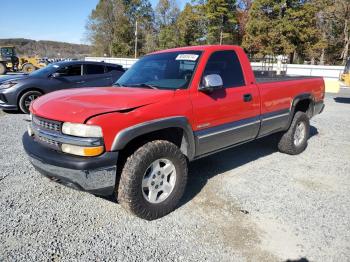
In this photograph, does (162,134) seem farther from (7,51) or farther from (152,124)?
(7,51)

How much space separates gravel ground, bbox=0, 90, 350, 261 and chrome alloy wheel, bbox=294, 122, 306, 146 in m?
0.77

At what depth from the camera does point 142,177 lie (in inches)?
127

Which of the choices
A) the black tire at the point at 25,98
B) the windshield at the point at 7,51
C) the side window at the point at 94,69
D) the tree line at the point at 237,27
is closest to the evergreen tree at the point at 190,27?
the tree line at the point at 237,27

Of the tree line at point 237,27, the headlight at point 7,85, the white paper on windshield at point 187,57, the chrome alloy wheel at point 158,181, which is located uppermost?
the tree line at point 237,27

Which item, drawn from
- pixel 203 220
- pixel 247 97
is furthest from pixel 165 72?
pixel 203 220

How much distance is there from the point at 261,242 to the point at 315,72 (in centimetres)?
2429

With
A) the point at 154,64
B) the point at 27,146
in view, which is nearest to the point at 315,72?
the point at 154,64

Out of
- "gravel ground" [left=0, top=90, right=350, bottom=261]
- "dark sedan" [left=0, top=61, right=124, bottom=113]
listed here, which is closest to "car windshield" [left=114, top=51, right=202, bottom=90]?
"gravel ground" [left=0, top=90, right=350, bottom=261]

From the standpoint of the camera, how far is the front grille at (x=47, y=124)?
10.2ft

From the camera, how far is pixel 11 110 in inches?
358

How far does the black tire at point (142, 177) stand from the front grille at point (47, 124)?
0.76 meters

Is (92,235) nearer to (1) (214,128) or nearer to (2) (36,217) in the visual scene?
(2) (36,217)

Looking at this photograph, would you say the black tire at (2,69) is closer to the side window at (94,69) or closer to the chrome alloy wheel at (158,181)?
the side window at (94,69)

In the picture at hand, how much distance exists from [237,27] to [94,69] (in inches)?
1498
